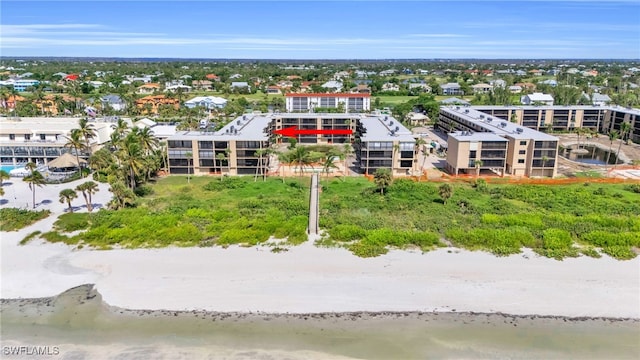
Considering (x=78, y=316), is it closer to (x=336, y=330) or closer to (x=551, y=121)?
(x=336, y=330)

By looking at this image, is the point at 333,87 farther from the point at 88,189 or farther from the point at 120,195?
the point at 88,189

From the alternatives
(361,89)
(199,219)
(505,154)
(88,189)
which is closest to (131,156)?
(88,189)

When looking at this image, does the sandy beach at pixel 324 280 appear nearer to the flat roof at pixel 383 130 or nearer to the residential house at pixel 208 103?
the flat roof at pixel 383 130

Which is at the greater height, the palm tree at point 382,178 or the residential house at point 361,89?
the residential house at point 361,89

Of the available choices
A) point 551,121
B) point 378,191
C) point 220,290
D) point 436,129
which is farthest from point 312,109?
point 220,290

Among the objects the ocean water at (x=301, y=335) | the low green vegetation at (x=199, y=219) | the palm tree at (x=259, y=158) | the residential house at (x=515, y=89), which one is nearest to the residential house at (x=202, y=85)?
the residential house at (x=515, y=89)

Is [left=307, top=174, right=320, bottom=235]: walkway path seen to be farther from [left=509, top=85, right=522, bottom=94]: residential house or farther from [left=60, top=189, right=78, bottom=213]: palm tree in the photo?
[left=509, top=85, right=522, bottom=94]: residential house

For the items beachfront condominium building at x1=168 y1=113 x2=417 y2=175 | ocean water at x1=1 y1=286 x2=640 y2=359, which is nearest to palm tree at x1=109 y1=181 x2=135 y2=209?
beachfront condominium building at x1=168 y1=113 x2=417 y2=175
